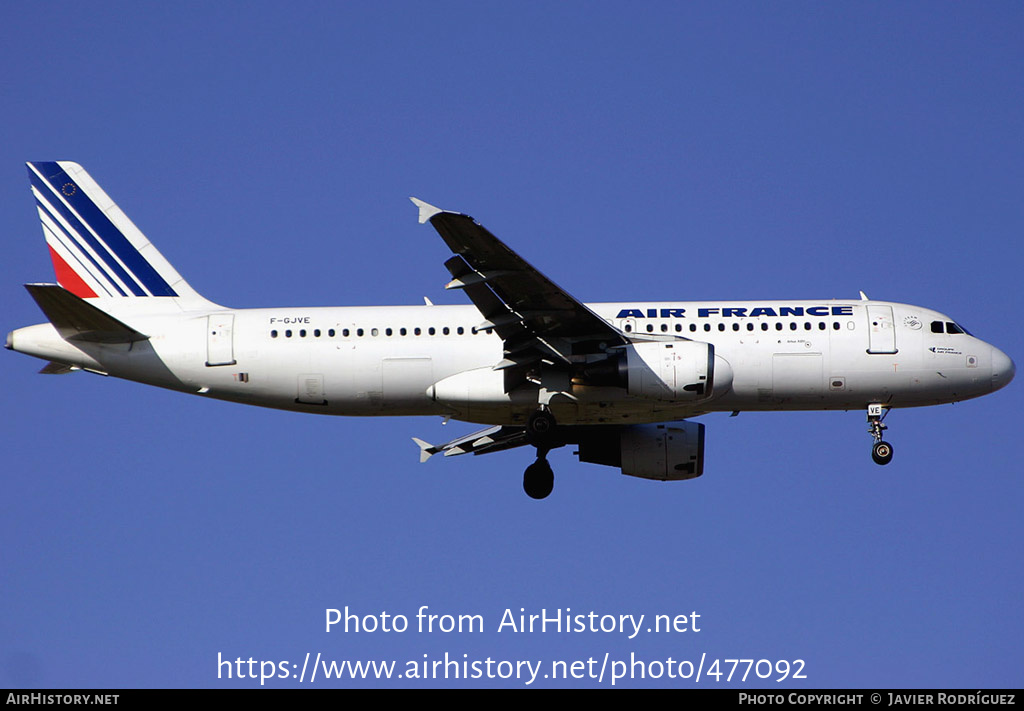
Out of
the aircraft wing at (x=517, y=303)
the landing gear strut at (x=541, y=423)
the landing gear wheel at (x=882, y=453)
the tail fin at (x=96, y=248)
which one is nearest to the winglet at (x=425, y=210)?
the aircraft wing at (x=517, y=303)

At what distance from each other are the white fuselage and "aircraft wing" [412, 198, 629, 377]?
878 millimetres

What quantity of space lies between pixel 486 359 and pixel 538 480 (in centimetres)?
516

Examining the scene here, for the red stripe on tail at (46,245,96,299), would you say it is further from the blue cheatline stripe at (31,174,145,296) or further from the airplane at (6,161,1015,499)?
the airplane at (6,161,1015,499)

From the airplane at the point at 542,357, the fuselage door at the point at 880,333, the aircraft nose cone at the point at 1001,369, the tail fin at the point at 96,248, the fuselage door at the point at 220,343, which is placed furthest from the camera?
the tail fin at the point at 96,248

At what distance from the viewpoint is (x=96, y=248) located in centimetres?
4084

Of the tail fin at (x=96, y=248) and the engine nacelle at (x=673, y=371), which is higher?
the tail fin at (x=96, y=248)

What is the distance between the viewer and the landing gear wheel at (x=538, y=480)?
41.0 m

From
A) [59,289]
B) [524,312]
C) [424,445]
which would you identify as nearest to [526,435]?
[424,445]

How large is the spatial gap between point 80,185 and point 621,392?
17.9m

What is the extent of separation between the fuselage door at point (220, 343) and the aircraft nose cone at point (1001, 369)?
21.6m

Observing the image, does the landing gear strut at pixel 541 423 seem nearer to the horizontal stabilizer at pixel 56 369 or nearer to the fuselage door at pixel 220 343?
the fuselage door at pixel 220 343

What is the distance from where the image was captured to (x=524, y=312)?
3619cm

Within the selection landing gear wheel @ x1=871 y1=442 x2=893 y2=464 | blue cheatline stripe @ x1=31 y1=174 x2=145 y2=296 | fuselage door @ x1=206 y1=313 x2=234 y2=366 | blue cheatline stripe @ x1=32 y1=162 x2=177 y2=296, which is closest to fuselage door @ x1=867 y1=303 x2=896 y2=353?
landing gear wheel @ x1=871 y1=442 x2=893 y2=464

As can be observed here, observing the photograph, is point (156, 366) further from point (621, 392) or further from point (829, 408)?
point (829, 408)
